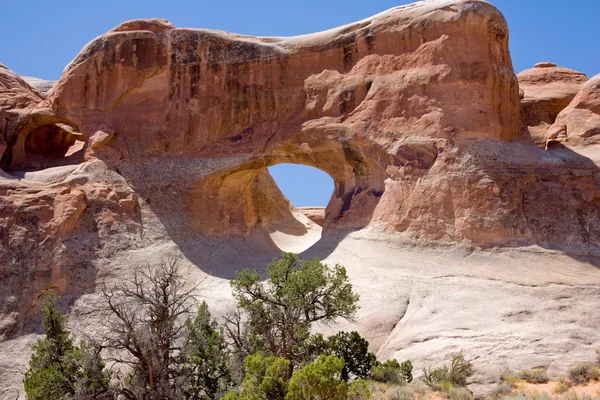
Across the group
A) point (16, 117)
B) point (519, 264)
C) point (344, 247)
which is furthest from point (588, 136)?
point (16, 117)

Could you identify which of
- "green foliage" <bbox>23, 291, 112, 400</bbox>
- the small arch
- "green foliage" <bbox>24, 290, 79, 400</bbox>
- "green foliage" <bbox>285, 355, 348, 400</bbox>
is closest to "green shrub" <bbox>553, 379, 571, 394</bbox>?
"green foliage" <bbox>285, 355, 348, 400</bbox>

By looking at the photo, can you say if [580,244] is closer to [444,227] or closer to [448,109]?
[444,227]

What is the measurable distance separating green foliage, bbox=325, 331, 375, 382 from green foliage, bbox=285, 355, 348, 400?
13.5 ft

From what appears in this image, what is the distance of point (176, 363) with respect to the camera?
16.0 m

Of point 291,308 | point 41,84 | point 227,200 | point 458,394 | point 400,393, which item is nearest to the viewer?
point 458,394

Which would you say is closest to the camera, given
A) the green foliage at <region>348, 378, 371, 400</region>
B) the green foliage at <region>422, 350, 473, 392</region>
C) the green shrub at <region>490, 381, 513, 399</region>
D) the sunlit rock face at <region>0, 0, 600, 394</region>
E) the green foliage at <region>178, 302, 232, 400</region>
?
the green foliage at <region>348, 378, 371, 400</region>

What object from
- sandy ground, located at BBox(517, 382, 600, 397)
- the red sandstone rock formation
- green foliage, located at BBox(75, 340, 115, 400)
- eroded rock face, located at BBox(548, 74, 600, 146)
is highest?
eroded rock face, located at BBox(548, 74, 600, 146)

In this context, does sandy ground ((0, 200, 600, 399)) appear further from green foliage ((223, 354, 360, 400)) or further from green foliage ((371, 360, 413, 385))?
green foliage ((223, 354, 360, 400))

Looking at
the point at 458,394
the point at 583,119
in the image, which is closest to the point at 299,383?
the point at 458,394

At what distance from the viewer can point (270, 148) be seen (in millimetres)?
24672

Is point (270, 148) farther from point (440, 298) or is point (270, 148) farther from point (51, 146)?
point (51, 146)

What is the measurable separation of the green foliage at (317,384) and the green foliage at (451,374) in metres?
3.59

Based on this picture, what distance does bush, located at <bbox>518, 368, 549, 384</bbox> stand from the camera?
14.4m

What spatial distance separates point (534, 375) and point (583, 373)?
3.12ft
